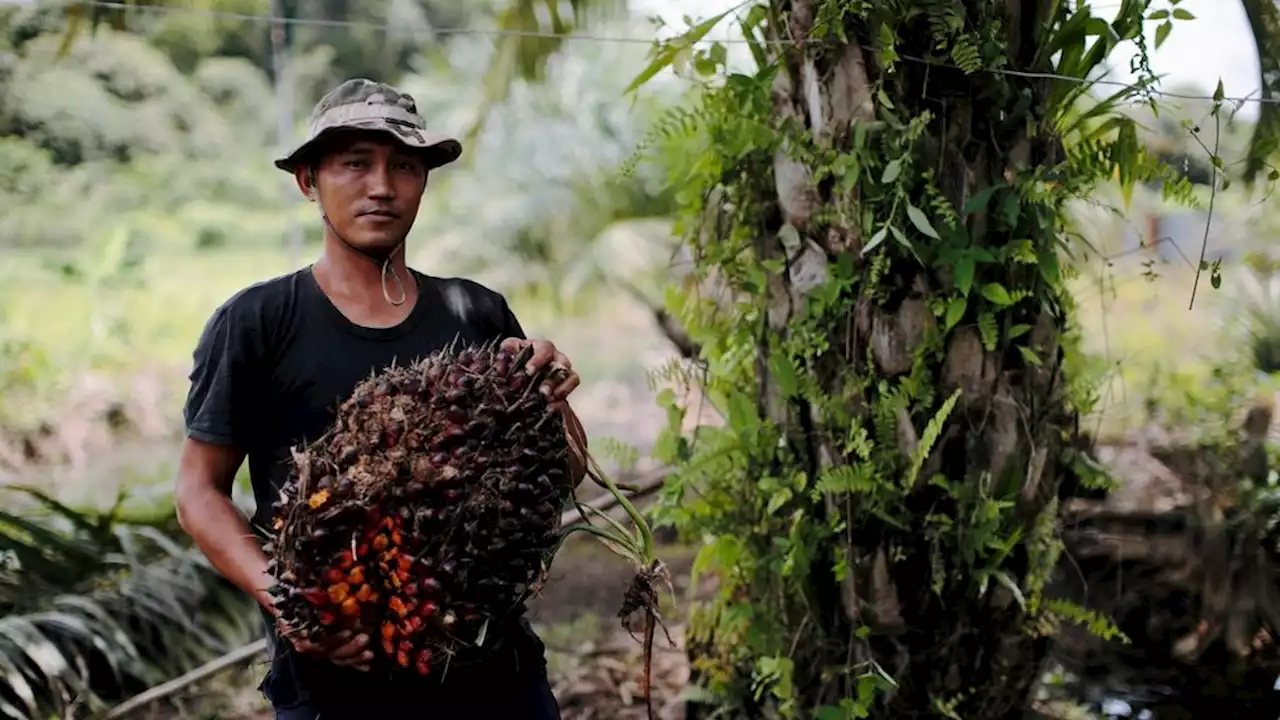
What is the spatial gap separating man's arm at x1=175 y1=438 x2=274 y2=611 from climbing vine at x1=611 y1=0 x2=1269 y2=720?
0.79 meters

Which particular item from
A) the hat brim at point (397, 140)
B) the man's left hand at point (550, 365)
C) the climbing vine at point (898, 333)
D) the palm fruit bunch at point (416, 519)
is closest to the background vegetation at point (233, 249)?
the climbing vine at point (898, 333)

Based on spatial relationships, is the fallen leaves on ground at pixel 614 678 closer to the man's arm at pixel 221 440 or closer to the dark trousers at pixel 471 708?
the dark trousers at pixel 471 708

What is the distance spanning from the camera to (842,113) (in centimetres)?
173

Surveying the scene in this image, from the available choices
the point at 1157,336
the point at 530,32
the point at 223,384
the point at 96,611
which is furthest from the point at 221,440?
the point at 1157,336

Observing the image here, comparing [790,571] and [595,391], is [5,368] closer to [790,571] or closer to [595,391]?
[595,391]

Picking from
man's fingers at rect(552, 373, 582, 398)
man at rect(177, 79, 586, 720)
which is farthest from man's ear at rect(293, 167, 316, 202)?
man's fingers at rect(552, 373, 582, 398)

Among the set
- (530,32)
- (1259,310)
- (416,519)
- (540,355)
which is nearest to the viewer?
(416,519)

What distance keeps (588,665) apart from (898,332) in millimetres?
1238

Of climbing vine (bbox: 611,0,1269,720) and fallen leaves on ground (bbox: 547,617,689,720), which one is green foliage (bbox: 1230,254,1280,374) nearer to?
climbing vine (bbox: 611,0,1269,720)

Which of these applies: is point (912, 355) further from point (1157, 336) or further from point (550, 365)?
point (1157, 336)

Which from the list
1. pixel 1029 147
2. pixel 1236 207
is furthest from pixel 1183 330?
pixel 1029 147

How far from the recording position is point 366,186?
1414 millimetres

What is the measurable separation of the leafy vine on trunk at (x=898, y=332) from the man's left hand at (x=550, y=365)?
58 cm

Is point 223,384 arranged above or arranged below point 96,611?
above
